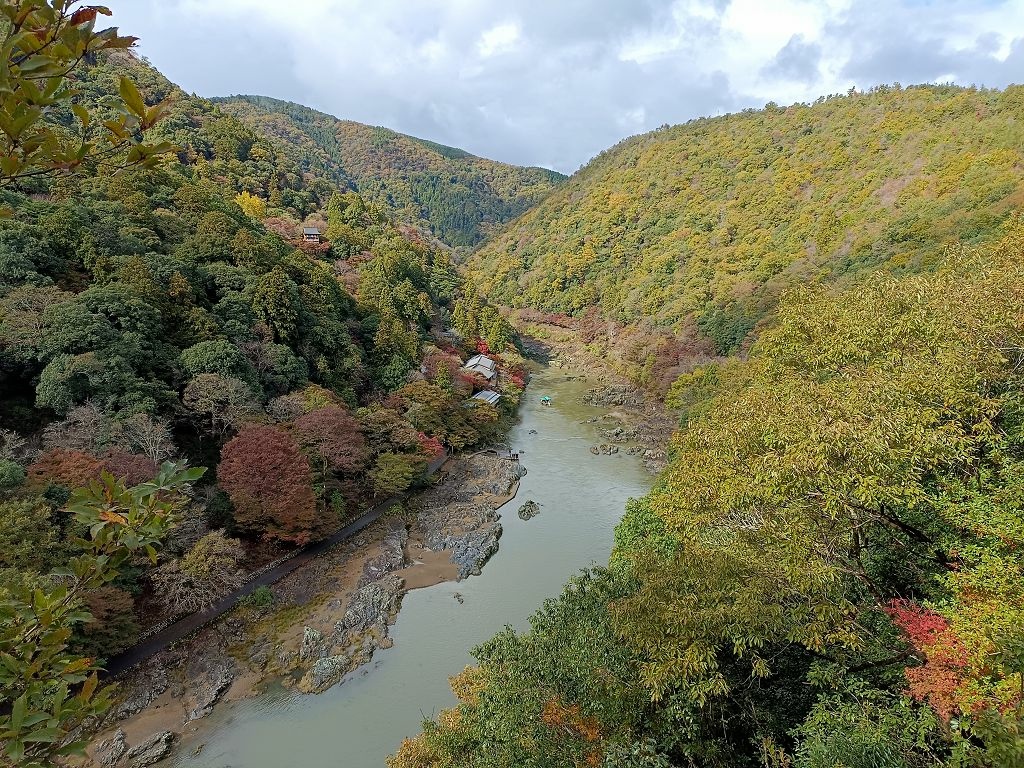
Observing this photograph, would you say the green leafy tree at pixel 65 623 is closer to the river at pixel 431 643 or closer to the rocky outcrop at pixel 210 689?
the river at pixel 431 643

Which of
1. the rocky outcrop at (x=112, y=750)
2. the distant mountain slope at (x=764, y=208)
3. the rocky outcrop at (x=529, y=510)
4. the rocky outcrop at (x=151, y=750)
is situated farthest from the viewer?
the distant mountain slope at (x=764, y=208)

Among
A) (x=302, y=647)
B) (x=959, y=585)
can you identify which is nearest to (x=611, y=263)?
(x=302, y=647)

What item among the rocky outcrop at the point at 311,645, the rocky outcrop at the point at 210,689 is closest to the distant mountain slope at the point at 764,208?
the rocky outcrop at the point at 311,645

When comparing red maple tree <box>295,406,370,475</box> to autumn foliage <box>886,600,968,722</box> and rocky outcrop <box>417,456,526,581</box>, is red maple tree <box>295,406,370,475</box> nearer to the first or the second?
rocky outcrop <box>417,456,526,581</box>

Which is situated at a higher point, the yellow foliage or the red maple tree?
the yellow foliage

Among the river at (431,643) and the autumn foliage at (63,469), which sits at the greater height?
the autumn foliage at (63,469)

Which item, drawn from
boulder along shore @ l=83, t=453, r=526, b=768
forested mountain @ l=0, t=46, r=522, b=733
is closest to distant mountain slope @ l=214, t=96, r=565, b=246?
forested mountain @ l=0, t=46, r=522, b=733

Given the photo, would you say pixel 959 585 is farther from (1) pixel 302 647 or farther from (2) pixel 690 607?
(1) pixel 302 647
